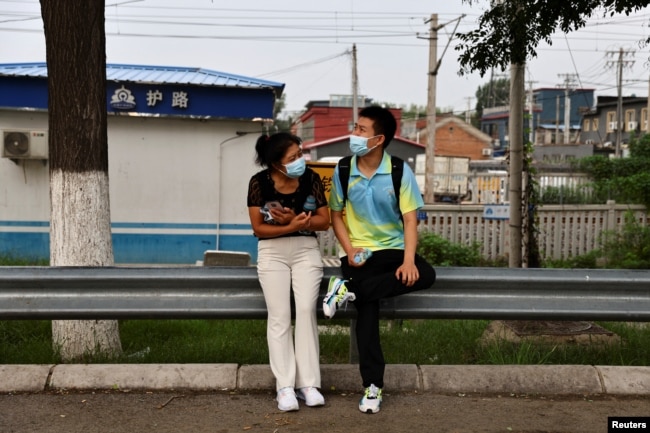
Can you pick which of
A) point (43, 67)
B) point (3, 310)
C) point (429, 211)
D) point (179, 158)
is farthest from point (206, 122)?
point (3, 310)

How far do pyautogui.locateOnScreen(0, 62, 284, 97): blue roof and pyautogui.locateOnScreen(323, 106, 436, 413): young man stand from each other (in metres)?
9.08

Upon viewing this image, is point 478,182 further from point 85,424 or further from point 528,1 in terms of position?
point 85,424

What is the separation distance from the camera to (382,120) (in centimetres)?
466

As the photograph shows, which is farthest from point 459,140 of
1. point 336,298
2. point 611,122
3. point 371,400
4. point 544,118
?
point 371,400

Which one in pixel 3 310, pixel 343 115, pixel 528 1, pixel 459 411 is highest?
pixel 343 115

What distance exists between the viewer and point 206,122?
1366 cm

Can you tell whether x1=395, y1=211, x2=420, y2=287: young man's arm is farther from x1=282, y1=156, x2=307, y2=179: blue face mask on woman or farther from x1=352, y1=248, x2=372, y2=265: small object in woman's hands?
x1=282, y1=156, x2=307, y2=179: blue face mask on woman

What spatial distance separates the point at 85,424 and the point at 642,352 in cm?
390

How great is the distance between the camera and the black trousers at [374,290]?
441 cm

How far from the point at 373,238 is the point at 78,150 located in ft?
7.78

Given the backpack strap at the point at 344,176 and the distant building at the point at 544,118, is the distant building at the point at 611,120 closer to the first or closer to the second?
the distant building at the point at 544,118

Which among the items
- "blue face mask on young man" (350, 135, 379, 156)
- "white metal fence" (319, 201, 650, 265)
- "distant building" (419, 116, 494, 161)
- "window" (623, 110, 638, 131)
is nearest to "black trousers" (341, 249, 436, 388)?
"blue face mask on young man" (350, 135, 379, 156)

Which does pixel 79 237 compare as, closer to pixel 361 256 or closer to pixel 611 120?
pixel 361 256

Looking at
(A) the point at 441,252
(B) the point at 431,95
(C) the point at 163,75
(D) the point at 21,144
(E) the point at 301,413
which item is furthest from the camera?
(B) the point at 431,95
